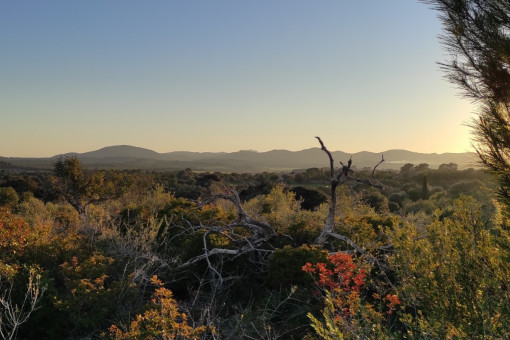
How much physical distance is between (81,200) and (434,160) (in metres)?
203

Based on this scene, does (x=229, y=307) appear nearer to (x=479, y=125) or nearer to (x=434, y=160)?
(x=479, y=125)

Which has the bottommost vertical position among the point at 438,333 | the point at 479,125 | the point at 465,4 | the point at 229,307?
the point at 229,307

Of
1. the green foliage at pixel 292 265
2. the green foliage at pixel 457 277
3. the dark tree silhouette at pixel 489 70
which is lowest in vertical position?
the green foliage at pixel 292 265

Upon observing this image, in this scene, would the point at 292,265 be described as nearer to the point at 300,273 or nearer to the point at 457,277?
the point at 300,273


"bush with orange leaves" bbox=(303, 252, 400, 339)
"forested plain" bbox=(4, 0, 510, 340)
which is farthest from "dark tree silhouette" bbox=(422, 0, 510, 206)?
"bush with orange leaves" bbox=(303, 252, 400, 339)

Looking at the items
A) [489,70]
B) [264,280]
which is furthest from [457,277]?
[264,280]

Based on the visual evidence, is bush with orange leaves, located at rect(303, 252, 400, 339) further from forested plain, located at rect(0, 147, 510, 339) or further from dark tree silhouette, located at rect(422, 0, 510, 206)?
dark tree silhouette, located at rect(422, 0, 510, 206)

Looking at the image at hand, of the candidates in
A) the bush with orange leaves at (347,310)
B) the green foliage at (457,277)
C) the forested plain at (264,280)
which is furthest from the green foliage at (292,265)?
the green foliage at (457,277)

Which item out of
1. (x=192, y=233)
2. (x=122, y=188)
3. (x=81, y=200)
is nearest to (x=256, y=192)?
(x=122, y=188)

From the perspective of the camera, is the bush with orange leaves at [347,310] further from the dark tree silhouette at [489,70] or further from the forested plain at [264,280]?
the dark tree silhouette at [489,70]

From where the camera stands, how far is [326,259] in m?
6.99

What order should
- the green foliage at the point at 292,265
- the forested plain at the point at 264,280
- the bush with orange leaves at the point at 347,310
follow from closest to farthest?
the bush with orange leaves at the point at 347,310 → the forested plain at the point at 264,280 → the green foliage at the point at 292,265

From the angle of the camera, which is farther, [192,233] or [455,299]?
[192,233]

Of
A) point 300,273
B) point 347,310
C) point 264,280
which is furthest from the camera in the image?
point 264,280
